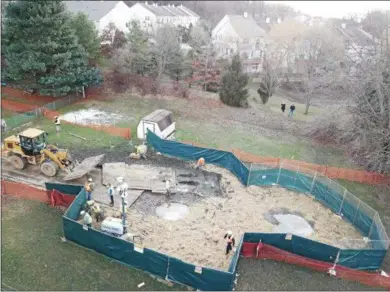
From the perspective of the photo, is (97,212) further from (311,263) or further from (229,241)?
(311,263)

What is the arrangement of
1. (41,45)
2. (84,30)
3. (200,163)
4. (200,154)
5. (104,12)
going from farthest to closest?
(104,12)
(84,30)
(41,45)
(200,154)
(200,163)

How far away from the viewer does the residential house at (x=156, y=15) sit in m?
60.1

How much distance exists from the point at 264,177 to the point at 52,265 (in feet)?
40.3

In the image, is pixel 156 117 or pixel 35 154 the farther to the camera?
pixel 156 117

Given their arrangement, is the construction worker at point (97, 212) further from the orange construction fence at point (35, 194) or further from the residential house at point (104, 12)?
the residential house at point (104, 12)

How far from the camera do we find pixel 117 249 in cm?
1484

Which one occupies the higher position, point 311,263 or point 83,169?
point 83,169

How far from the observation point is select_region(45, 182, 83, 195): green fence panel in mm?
17719

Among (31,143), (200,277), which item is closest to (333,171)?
(200,277)

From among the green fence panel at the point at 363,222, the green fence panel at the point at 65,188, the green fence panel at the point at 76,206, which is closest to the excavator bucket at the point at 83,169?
the green fence panel at the point at 65,188

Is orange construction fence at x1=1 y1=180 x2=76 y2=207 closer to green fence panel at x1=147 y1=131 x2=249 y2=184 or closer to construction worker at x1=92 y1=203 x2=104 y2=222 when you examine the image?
construction worker at x1=92 y1=203 x2=104 y2=222

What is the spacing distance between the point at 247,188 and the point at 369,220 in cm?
647

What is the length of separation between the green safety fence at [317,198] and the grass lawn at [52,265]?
5.49 meters

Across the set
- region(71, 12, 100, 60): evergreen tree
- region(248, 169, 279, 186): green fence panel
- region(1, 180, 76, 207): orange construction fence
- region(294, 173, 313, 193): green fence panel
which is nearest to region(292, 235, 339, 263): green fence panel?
region(294, 173, 313, 193): green fence panel
